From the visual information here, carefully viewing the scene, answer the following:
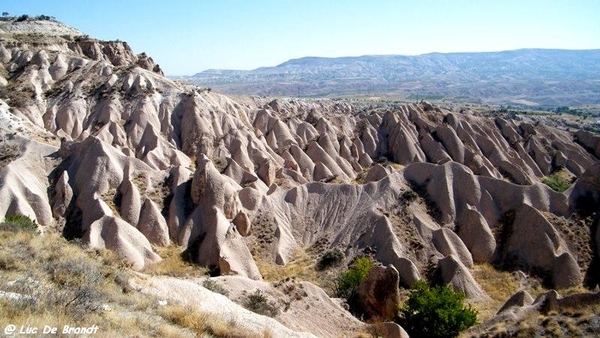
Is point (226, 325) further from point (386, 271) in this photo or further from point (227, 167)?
point (227, 167)

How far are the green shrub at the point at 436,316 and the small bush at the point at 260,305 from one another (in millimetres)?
6775

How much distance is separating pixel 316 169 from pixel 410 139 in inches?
697

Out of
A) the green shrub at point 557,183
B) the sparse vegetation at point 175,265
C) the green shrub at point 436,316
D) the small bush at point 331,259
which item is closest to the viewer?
the green shrub at point 436,316

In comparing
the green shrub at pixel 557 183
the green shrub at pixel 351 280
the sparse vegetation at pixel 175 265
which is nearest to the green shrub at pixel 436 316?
the green shrub at pixel 351 280

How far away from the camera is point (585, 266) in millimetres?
28828

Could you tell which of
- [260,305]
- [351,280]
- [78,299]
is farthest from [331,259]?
[78,299]

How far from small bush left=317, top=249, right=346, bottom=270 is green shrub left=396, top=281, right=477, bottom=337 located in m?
9.13

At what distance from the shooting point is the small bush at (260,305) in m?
16.7

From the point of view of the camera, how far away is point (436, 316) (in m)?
19.6

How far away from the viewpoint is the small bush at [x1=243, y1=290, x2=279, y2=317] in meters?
16.7

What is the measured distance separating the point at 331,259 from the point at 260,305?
526 inches

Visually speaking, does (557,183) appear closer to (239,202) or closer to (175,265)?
(239,202)

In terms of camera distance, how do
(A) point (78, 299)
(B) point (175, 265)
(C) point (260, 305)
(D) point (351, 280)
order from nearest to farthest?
1. (A) point (78, 299)
2. (C) point (260, 305)
3. (D) point (351, 280)
4. (B) point (175, 265)

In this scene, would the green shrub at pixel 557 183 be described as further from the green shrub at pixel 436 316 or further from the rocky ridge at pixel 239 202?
the green shrub at pixel 436 316
